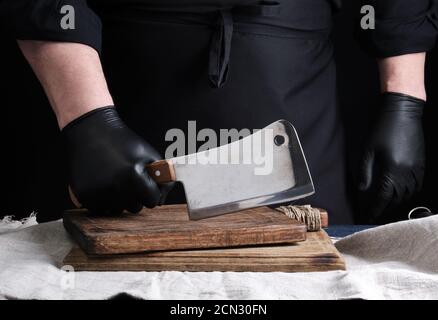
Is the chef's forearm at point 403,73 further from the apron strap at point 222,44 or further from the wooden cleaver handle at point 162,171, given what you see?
the wooden cleaver handle at point 162,171

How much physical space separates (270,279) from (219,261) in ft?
0.23

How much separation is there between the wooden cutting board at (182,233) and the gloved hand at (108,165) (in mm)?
51

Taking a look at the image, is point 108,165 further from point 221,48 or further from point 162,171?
point 221,48

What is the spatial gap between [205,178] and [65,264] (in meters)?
0.20

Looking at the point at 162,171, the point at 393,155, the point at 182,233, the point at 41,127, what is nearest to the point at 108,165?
the point at 162,171

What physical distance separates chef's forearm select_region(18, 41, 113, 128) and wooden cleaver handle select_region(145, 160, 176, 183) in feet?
0.49

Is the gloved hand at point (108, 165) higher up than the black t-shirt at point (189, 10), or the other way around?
the black t-shirt at point (189, 10)

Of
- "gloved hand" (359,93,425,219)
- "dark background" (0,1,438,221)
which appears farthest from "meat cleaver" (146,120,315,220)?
"dark background" (0,1,438,221)

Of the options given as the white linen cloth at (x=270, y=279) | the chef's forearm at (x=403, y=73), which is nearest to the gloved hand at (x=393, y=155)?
the chef's forearm at (x=403, y=73)

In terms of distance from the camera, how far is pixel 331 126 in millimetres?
1309

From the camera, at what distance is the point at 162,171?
886 millimetres

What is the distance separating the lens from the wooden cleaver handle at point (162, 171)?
87cm

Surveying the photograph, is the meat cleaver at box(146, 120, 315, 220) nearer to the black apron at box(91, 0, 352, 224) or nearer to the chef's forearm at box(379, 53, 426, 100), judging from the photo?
the black apron at box(91, 0, 352, 224)

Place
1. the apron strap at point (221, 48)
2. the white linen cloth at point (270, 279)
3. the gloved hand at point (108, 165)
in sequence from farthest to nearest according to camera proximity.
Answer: the apron strap at point (221, 48) → the gloved hand at point (108, 165) → the white linen cloth at point (270, 279)
